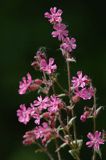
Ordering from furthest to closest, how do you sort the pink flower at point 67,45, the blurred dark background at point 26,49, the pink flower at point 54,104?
1. the blurred dark background at point 26,49
2. the pink flower at point 67,45
3. the pink flower at point 54,104

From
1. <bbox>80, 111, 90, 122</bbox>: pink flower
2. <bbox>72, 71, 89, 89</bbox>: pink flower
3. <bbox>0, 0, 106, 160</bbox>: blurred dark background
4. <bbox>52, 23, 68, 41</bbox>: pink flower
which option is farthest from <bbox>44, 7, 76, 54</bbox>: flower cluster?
<bbox>0, 0, 106, 160</bbox>: blurred dark background

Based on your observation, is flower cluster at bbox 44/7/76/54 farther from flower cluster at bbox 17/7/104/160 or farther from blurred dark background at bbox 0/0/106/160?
blurred dark background at bbox 0/0/106/160

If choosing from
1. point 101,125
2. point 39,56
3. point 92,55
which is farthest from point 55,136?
point 92,55

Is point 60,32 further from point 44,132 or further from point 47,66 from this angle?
point 44,132

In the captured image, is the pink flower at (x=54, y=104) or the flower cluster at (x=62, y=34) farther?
the flower cluster at (x=62, y=34)

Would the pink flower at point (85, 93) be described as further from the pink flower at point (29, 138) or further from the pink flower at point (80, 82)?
the pink flower at point (29, 138)

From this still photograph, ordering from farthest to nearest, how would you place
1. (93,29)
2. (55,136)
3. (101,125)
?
(93,29)
(101,125)
(55,136)

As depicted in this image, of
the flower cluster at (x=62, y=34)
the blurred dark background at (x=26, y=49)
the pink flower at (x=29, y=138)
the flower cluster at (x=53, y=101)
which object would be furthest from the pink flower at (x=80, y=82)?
the blurred dark background at (x=26, y=49)

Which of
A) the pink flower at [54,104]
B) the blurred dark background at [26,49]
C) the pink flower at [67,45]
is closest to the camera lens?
the pink flower at [54,104]

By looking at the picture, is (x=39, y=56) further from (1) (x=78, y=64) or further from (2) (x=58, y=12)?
(1) (x=78, y=64)

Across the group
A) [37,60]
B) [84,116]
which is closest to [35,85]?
[37,60]
